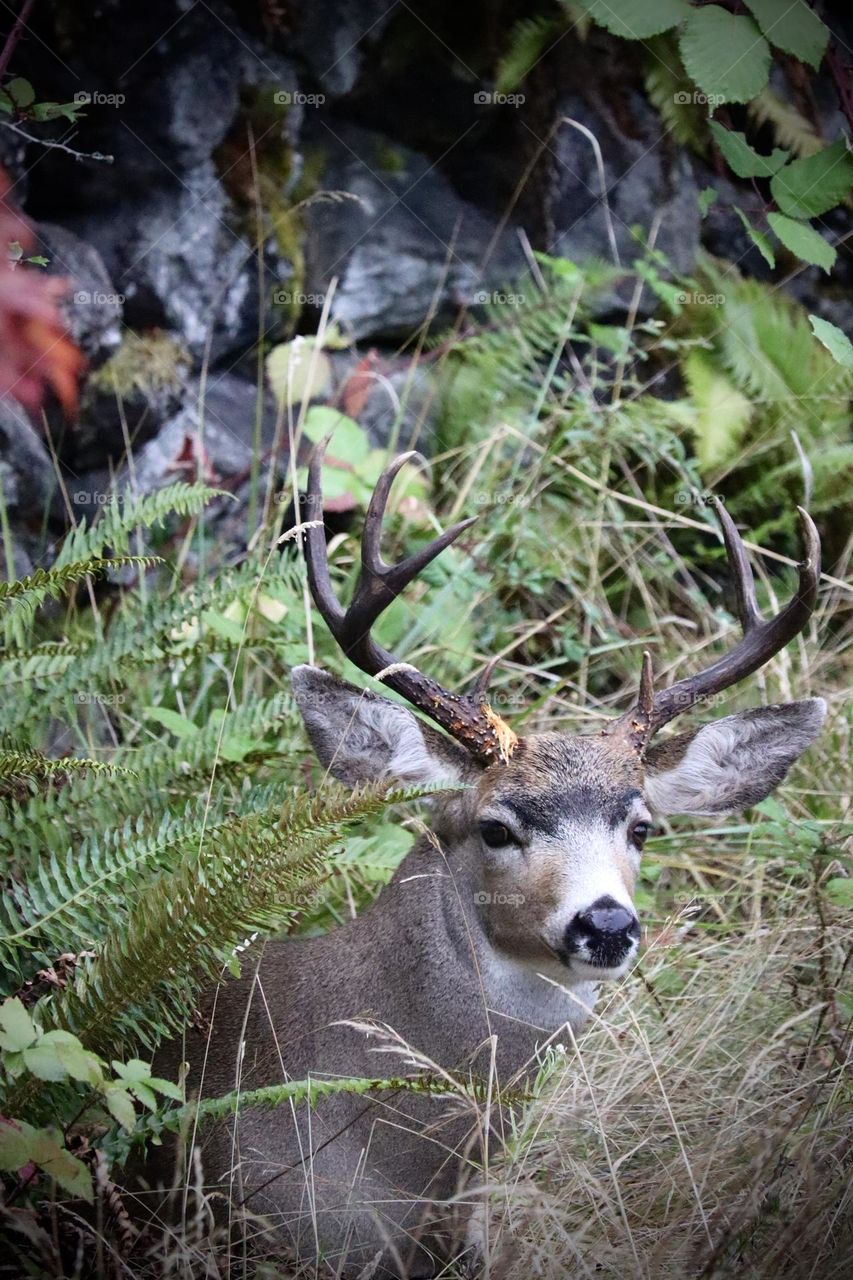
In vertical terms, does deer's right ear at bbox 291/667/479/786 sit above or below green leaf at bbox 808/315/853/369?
below

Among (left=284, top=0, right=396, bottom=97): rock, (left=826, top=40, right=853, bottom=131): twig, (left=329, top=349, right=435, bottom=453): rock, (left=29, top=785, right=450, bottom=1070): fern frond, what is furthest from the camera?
(left=329, top=349, right=435, bottom=453): rock

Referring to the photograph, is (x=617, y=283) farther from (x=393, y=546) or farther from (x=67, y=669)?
(x=67, y=669)

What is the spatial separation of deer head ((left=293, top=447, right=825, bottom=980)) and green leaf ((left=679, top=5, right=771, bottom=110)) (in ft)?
4.01

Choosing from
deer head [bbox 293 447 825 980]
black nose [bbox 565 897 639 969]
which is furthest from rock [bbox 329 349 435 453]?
black nose [bbox 565 897 639 969]

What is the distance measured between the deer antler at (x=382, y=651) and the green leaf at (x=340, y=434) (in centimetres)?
207

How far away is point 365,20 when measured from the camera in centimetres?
663

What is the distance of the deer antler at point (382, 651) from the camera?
150 inches

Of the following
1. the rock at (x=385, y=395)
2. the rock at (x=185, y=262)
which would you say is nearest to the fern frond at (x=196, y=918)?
the rock at (x=185, y=262)

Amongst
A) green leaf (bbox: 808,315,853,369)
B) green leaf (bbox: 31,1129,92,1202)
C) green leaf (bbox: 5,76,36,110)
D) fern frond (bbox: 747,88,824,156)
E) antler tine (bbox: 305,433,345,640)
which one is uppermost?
fern frond (bbox: 747,88,824,156)

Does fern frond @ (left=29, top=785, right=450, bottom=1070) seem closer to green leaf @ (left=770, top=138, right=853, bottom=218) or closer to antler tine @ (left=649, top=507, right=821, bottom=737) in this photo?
antler tine @ (left=649, top=507, right=821, bottom=737)

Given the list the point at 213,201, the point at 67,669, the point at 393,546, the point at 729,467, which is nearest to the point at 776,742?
the point at 67,669

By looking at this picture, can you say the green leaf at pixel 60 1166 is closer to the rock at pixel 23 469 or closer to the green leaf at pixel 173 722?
the green leaf at pixel 173 722

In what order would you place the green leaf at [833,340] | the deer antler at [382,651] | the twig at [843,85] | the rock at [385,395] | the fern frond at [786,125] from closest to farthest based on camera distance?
the green leaf at [833,340] → the deer antler at [382,651] → the twig at [843,85] → the rock at [385,395] → the fern frond at [786,125]

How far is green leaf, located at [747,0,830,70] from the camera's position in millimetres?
3838
